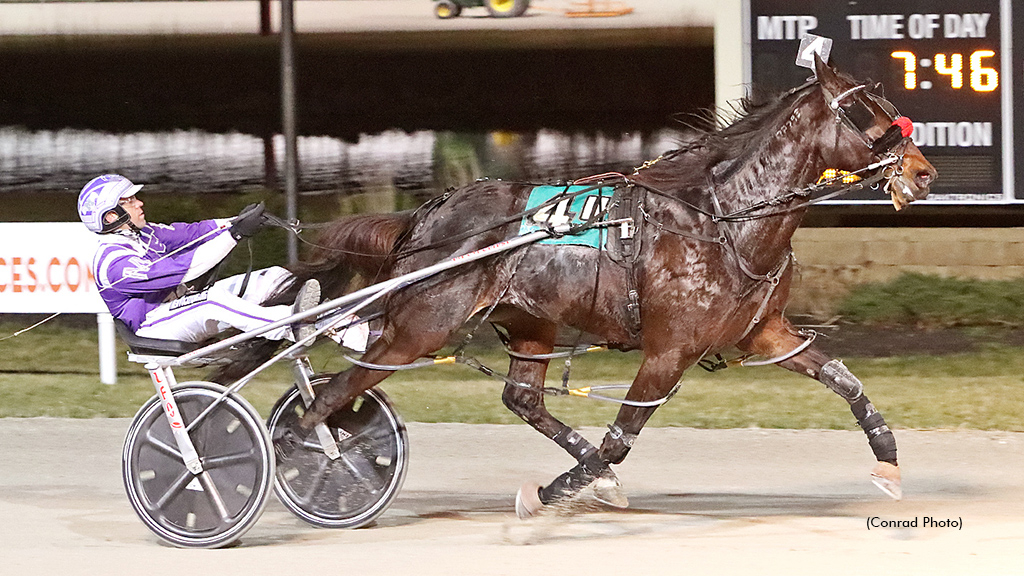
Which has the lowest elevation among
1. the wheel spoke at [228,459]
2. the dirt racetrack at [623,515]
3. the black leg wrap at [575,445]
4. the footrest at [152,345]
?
the dirt racetrack at [623,515]

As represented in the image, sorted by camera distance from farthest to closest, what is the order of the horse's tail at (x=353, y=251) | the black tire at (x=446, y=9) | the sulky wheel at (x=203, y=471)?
the black tire at (x=446, y=9) < the horse's tail at (x=353, y=251) < the sulky wheel at (x=203, y=471)

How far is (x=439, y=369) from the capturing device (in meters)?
10.2

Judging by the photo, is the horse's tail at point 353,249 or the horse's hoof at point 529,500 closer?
the horse's hoof at point 529,500

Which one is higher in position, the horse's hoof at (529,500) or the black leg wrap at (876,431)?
the black leg wrap at (876,431)

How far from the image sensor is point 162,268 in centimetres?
519

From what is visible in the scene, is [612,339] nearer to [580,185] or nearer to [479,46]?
[580,185]

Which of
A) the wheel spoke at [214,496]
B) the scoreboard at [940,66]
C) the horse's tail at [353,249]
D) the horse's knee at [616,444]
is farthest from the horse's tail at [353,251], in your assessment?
the scoreboard at [940,66]

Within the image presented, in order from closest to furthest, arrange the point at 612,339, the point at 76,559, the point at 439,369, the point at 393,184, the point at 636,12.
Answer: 1. the point at 76,559
2. the point at 612,339
3. the point at 439,369
4. the point at 636,12
5. the point at 393,184

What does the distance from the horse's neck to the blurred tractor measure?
639 centimetres

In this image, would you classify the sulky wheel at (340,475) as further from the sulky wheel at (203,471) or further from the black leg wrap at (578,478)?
the black leg wrap at (578,478)

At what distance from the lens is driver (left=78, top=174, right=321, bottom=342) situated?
5.18 m

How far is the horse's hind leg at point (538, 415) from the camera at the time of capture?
5.42m

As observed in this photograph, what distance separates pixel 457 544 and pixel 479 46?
7670mm

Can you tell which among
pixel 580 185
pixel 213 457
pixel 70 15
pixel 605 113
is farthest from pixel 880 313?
pixel 70 15
